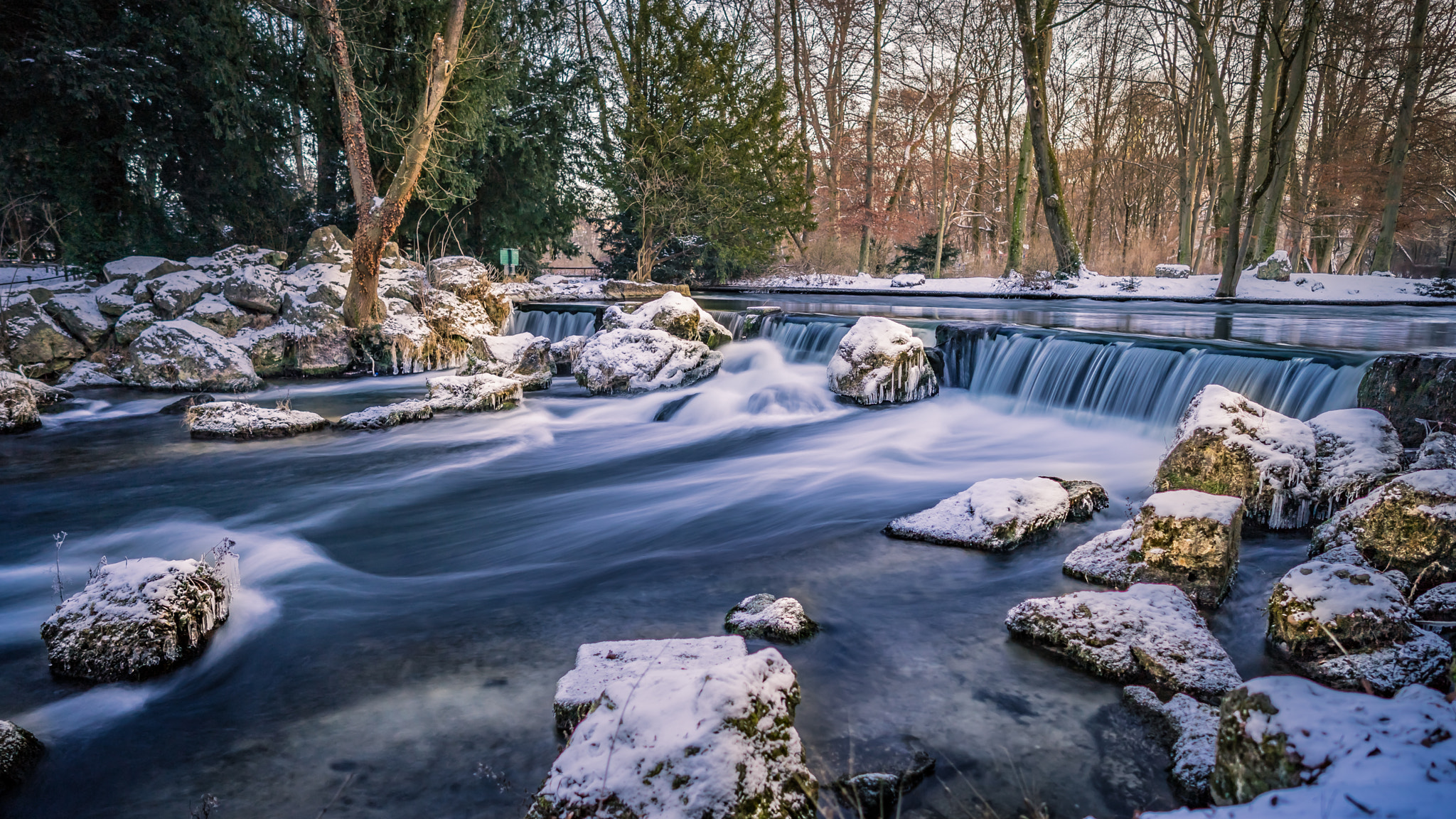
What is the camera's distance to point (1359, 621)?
10.6 ft

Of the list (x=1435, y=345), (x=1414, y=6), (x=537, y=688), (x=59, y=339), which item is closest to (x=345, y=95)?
(x=59, y=339)

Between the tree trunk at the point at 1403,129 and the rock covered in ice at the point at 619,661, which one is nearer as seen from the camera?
the rock covered in ice at the point at 619,661

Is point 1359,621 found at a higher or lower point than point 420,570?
higher

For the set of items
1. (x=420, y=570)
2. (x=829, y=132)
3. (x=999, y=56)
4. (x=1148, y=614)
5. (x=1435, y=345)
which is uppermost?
(x=999, y=56)

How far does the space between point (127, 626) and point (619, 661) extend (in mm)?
2346

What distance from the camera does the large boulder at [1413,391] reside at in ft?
17.2

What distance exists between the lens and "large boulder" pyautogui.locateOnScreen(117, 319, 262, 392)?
1082 cm

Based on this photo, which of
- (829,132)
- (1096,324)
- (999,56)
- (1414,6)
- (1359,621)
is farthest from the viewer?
(829,132)

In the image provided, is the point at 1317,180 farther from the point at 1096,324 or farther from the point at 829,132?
the point at 1096,324

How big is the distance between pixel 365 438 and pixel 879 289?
49.6 feet

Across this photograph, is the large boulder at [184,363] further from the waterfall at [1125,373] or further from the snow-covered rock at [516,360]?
the waterfall at [1125,373]

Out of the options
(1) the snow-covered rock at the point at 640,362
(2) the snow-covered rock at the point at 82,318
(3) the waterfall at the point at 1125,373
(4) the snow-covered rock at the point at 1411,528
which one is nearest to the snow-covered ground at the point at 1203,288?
(3) the waterfall at the point at 1125,373

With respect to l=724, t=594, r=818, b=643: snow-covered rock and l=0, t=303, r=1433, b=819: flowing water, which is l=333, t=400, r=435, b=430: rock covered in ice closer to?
l=0, t=303, r=1433, b=819: flowing water

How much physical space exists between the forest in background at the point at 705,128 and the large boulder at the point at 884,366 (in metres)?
6.69
